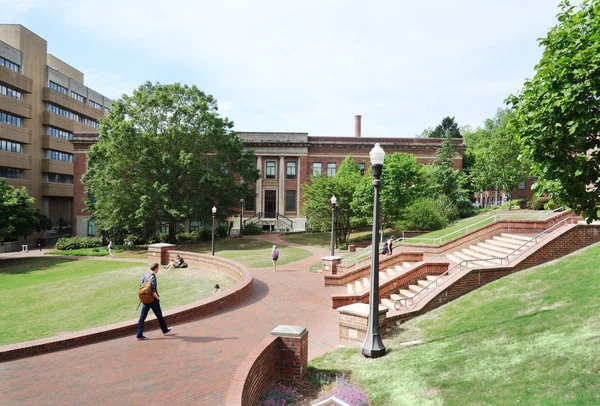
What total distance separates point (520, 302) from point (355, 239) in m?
27.8

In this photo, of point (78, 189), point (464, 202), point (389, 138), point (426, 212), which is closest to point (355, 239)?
point (426, 212)

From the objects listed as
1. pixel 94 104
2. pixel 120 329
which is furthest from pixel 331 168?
pixel 94 104

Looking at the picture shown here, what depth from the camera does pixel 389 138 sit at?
50.6 meters

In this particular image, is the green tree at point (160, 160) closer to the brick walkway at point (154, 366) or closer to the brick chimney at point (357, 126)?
the brick chimney at point (357, 126)

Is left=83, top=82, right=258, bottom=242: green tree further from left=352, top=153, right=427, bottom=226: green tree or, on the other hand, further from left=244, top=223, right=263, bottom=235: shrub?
left=352, top=153, right=427, bottom=226: green tree

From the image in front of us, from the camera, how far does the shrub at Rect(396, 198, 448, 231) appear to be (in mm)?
30125

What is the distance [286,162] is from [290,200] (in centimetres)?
483

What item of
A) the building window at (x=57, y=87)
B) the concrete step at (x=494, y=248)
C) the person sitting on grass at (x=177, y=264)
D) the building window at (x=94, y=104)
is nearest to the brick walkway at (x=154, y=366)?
the concrete step at (x=494, y=248)

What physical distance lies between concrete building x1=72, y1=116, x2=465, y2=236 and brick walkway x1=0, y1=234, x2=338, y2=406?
3943cm

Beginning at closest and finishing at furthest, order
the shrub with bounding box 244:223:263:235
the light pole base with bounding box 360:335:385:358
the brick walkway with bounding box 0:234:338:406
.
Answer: the brick walkway with bounding box 0:234:338:406 → the light pole base with bounding box 360:335:385:358 → the shrub with bounding box 244:223:263:235

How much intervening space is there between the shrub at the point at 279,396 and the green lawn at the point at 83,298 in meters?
8.18

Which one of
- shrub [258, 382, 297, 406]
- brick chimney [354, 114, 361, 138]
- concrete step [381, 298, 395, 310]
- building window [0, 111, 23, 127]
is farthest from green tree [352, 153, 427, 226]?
building window [0, 111, 23, 127]

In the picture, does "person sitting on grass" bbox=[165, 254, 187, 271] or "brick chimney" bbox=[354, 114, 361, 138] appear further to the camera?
"brick chimney" bbox=[354, 114, 361, 138]

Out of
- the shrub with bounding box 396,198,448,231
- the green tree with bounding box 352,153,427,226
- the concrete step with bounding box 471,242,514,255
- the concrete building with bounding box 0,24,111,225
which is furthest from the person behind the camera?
the concrete building with bounding box 0,24,111,225
